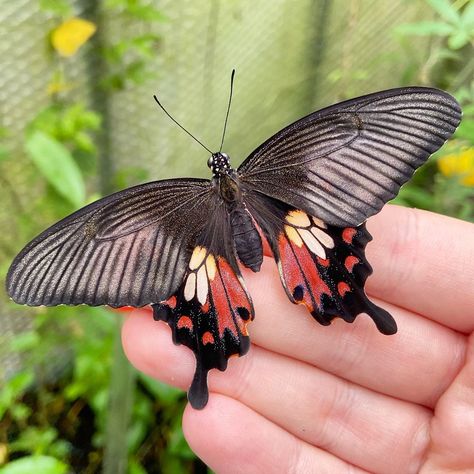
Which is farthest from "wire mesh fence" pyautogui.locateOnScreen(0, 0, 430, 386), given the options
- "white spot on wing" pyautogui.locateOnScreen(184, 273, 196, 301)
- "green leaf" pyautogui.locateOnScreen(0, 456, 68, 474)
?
"white spot on wing" pyautogui.locateOnScreen(184, 273, 196, 301)

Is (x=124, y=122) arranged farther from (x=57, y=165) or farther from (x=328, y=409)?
(x=328, y=409)

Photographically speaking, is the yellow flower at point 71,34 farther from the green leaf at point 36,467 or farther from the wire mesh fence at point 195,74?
the green leaf at point 36,467

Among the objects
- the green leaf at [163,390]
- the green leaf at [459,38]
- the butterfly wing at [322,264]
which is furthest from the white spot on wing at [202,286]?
the green leaf at [459,38]

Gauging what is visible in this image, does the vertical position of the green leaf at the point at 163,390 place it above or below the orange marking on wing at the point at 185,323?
below

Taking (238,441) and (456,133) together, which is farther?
(456,133)

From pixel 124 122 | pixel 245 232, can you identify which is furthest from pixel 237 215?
pixel 124 122
